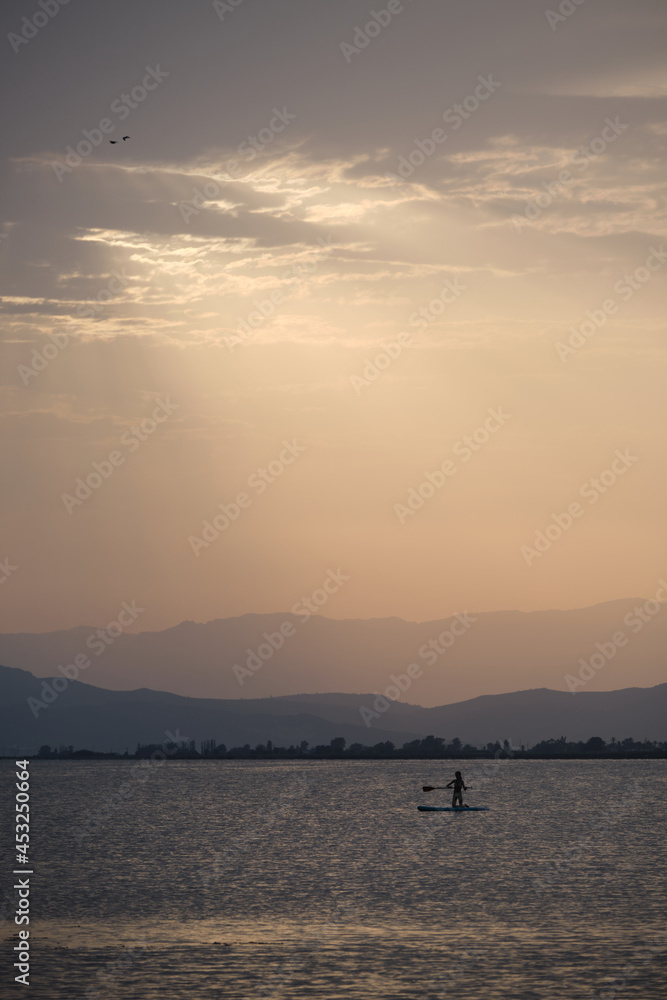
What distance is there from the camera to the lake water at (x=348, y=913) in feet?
102

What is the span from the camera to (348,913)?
4184 cm

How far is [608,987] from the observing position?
98.2 ft

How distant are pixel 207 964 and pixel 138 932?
21.1 feet

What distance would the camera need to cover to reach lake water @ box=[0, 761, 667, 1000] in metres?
31.0

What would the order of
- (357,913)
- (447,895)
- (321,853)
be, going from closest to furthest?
(357,913)
(447,895)
(321,853)

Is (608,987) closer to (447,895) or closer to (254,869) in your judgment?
(447,895)

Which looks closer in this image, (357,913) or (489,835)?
(357,913)

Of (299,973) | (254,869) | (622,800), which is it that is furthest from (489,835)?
(622,800)

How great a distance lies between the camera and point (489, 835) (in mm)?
77250

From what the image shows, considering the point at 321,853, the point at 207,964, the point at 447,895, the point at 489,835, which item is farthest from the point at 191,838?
the point at 207,964

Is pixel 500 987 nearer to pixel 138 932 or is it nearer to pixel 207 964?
pixel 207 964

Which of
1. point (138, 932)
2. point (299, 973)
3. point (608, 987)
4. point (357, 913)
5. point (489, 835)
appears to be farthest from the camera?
point (489, 835)

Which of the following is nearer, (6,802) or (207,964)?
(207,964)

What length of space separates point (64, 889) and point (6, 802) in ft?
317
